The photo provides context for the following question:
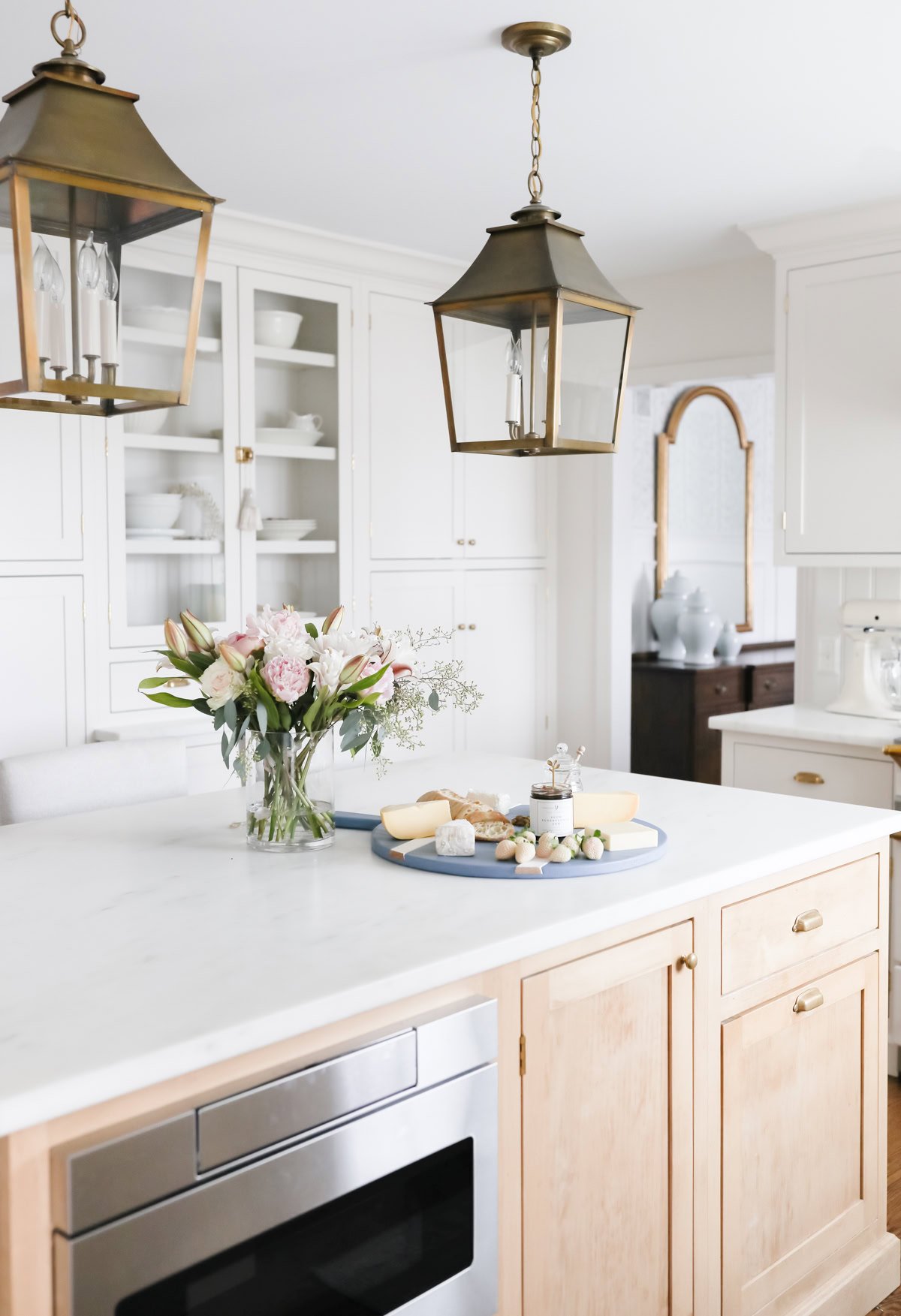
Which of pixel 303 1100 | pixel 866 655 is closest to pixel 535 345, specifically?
pixel 303 1100

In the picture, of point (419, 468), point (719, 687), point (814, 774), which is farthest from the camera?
point (719, 687)

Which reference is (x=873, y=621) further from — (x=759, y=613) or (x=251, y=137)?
(x=759, y=613)

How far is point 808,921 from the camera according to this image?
6.68 feet

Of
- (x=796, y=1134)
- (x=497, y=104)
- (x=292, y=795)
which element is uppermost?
(x=497, y=104)

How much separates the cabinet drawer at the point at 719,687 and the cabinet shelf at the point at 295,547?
5.88 ft

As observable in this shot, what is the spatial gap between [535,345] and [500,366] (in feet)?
0.24

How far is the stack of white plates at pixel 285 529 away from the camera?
4.12 m

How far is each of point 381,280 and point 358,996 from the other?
3.48m

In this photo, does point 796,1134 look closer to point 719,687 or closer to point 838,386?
point 838,386

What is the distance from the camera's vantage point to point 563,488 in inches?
198

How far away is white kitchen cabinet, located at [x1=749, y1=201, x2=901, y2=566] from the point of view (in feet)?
12.0

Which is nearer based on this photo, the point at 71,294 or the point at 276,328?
the point at 71,294

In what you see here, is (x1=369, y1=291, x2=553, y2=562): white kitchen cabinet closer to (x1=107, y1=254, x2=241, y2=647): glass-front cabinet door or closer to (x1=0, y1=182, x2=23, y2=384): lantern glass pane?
(x1=107, y1=254, x2=241, y2=647): glass-front cabinet door

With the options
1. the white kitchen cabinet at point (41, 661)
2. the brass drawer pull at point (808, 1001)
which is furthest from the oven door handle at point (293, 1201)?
the white kitchen cabinet at point (41, 661)
